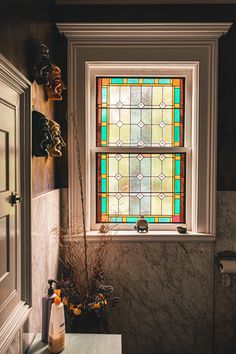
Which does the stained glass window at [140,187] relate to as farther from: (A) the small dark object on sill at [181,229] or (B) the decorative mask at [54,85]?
(B) the decorative mask at [54,85]

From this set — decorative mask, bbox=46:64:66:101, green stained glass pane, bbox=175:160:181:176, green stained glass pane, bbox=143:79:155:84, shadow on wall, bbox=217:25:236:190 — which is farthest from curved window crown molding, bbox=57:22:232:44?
green stained glass pane, bbox=175:160:181:176

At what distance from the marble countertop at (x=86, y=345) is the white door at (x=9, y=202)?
32 centimetres

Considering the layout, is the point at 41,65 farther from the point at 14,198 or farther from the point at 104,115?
the point at 104,115

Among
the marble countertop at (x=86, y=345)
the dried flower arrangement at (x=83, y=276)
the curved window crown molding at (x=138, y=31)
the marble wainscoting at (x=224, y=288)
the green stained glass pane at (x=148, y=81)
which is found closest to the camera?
the marble countertop at (x=86, y=345)

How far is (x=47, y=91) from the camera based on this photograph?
76.3 inches

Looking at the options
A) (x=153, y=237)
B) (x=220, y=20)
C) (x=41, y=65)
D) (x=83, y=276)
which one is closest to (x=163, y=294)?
(x=153, y=237)

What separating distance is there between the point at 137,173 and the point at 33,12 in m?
1.23

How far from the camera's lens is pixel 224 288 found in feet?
7.60

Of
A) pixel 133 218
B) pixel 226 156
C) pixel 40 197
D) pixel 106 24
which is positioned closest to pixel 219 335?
pixel 133 218

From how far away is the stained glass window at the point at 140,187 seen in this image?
96.3 inches


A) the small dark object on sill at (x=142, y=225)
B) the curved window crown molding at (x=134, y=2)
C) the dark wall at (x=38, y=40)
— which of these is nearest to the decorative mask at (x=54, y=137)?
the dark wall at (x=38, y=40)

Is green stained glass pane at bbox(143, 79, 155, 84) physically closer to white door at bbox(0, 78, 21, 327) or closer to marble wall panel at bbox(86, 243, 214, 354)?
marble wall panel at bbox(86, 243, 214, 354)

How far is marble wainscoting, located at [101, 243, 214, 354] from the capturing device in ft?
7.58

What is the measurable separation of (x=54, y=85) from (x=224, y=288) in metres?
1.70
